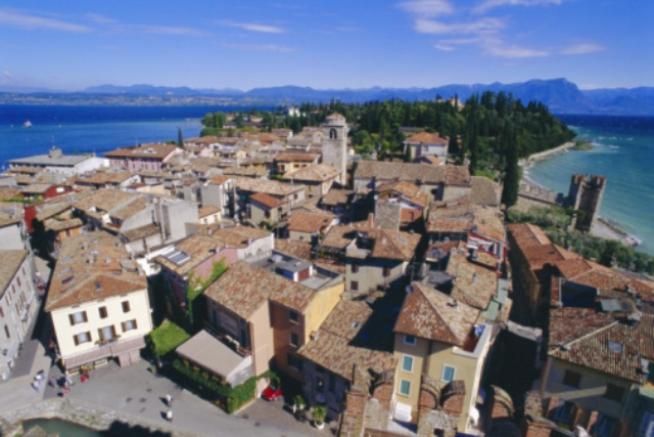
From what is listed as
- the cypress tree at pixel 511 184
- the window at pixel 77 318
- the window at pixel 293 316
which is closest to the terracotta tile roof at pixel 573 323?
the window at pixel 293 316

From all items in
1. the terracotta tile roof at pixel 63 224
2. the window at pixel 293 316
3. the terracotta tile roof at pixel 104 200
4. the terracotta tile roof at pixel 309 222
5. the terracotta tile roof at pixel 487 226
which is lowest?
the terracotta tile roof at pixel 63 224

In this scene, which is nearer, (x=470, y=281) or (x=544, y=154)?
(x=470, y=281)

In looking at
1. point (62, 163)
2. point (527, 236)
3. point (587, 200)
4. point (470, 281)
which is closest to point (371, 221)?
point (470, 281)

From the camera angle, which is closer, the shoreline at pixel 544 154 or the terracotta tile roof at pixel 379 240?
the terracotta tile roof at pixel 379 240

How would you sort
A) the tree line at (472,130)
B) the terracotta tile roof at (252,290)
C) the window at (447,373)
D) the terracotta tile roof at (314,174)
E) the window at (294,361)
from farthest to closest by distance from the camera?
the tree line at (472,130) < the terracotta tile roof at (314,174) < the window at (294,361) < the terracotta tile roof at (252,290) < the window at (447,373)

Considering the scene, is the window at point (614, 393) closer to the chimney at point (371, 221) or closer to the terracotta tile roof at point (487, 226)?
the terracotta tile roof at point (487, 226)

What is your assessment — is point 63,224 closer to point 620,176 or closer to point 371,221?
point 371,221

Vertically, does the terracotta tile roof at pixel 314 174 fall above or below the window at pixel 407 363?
above
